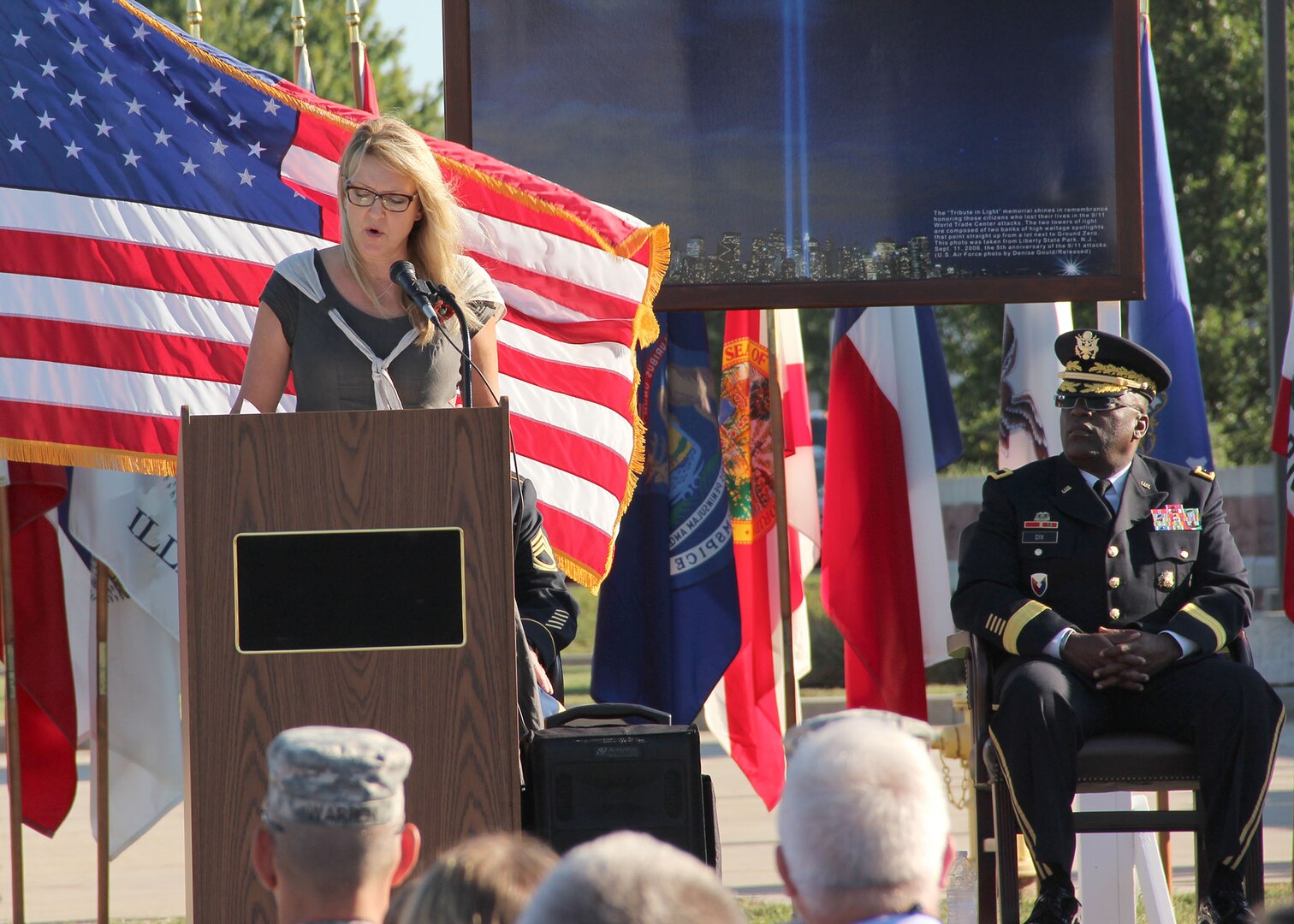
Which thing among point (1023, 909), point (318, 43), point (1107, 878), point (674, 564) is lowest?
point (1023, 909)

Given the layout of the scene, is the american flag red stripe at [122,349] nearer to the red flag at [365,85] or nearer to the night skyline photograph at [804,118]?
the night skyline photograph at [804,118]

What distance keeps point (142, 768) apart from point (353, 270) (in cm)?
302

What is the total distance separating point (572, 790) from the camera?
3133mm

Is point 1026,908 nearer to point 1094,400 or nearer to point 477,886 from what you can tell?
point 1094,400

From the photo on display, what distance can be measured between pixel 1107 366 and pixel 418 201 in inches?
79.8

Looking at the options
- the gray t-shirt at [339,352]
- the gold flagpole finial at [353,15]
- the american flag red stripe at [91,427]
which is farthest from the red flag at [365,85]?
the gray t-shirt at [339,352]

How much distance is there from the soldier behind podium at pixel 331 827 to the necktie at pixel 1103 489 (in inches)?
120

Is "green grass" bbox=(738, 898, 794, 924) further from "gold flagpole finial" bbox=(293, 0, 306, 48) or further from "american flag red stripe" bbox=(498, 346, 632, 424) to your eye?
"gold flagpole finial" bbox=(293, 0, 306, 48)

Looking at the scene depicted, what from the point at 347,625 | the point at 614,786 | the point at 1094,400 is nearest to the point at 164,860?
the point at 1094,400

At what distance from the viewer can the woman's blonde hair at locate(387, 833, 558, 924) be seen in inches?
64.1

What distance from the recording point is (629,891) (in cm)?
136

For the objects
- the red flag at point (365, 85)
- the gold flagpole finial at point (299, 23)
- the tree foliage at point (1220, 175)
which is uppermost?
the tree foliage at point (1220, 175)

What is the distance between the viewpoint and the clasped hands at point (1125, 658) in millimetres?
4160

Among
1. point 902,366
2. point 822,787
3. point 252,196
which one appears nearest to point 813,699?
point 902,366
